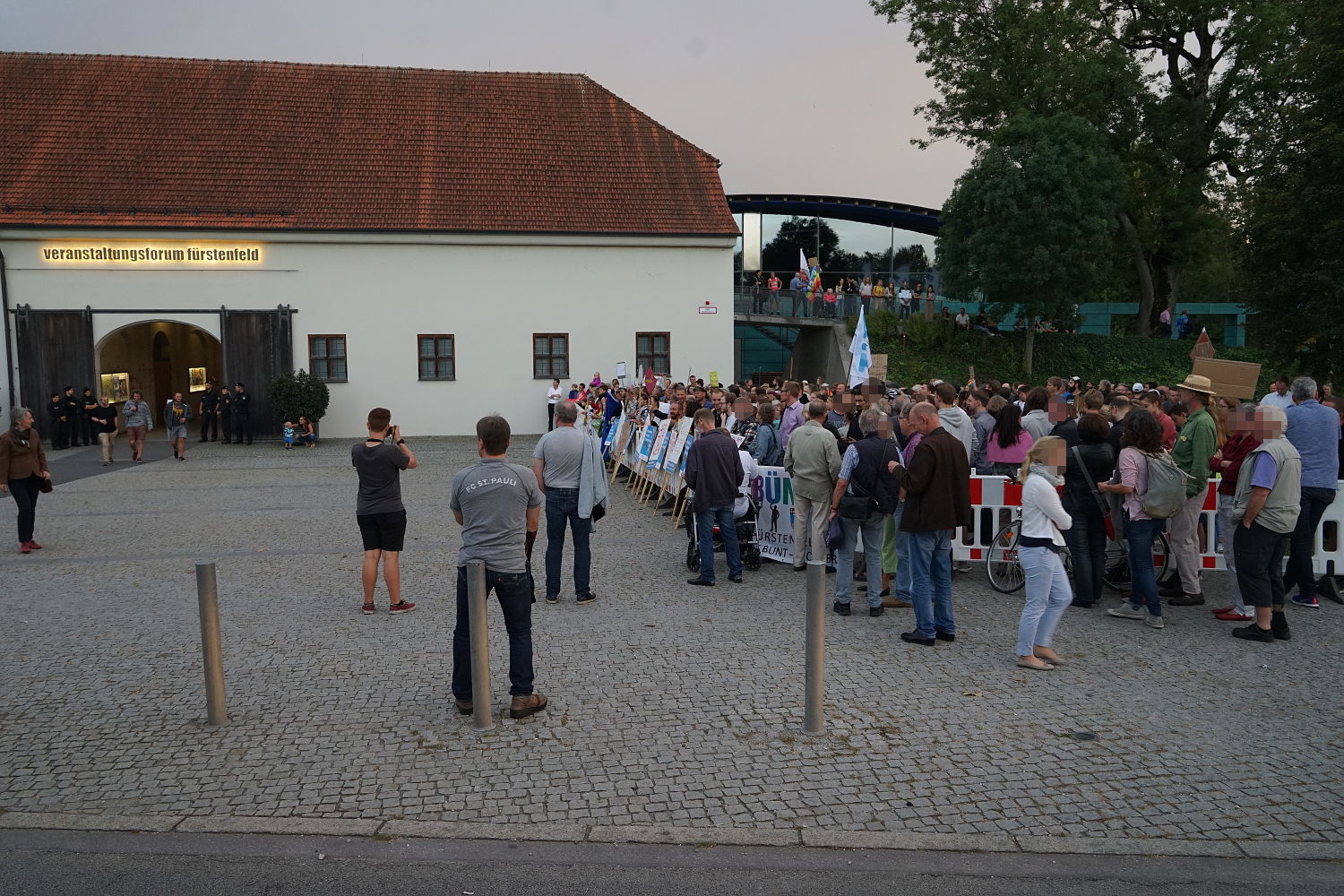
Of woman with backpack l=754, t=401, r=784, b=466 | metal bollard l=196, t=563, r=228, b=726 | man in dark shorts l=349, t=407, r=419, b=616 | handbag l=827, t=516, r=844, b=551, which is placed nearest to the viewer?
metal bollard l=196, t=563, r=228, b=726

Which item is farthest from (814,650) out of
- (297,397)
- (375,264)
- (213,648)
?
(375,264)

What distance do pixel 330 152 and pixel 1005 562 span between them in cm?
2605

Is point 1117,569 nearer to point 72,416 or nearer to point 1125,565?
point 1125,565

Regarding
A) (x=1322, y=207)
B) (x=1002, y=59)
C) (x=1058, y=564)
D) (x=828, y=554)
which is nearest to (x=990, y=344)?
(x=1002, y=59)

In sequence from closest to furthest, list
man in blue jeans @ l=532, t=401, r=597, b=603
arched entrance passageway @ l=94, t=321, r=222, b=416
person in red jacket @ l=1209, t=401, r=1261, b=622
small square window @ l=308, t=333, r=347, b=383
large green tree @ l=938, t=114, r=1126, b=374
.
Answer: person in red jacket @ l=1209, t=401, r=1261, b=622 → man in blue jeans @ l=532, t=401, r=597, b=603 → small square window @ l=308, t=333, r=347, b=383 → arched entrance passageway @ l=94, t=321, r=222, b=416 → large green tree @ l=938, t=114, r=1126, b=374

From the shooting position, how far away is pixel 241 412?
27359 mm

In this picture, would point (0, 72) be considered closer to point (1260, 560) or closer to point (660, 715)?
point (660, 715)

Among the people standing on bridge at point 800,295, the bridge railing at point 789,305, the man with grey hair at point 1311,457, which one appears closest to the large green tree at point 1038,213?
the bridge railing at point 789,305

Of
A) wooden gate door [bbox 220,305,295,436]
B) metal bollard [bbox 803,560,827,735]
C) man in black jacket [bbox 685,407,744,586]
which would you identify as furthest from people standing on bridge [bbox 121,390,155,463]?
metal bollard [bbox 803,560,827,735]

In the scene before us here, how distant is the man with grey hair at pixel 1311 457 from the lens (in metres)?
8.93

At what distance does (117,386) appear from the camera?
29672 millimetres

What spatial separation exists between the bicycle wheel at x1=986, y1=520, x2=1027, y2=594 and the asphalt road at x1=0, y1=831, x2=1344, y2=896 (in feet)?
17.9

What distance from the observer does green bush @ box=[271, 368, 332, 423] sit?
2700cm

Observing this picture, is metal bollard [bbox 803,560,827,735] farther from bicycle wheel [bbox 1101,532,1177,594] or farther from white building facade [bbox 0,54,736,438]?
white building facade [bbox 0,54,736,438]
